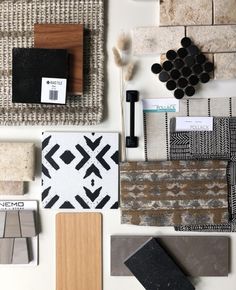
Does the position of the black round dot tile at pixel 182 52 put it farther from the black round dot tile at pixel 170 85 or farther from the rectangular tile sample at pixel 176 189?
the rectangular tile sample at pixel 176 189

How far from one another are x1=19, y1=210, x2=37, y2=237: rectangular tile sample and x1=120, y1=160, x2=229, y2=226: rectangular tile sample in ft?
0.97

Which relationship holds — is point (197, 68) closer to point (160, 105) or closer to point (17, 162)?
point (160, 105)

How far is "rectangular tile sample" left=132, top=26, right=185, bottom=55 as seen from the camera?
119cm

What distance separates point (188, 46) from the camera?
3.87ft

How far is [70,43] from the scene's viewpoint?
1.16 metres

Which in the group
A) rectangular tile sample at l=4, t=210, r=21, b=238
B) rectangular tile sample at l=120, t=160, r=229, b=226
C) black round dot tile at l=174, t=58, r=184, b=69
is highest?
black round dot tile at l=174, t=58, r=184, b=69

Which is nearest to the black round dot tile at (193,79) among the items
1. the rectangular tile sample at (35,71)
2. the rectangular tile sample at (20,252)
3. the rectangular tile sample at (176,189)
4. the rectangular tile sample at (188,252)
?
the rectangular tile sample at (176,189)

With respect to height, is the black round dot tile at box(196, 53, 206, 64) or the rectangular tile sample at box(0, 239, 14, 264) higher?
the black round dot tile at box(196, 53, 206, 64)

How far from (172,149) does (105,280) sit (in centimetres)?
49

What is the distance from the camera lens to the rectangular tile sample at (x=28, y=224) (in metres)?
1.21

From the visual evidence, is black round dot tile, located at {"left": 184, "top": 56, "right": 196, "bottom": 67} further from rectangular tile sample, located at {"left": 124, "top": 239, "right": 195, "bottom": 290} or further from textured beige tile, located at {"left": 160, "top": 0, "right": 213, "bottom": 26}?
rectangular tile sample, located at {"left": 124, "top": 239, "right": 195, "bottom": 290}

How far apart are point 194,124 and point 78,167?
404mm

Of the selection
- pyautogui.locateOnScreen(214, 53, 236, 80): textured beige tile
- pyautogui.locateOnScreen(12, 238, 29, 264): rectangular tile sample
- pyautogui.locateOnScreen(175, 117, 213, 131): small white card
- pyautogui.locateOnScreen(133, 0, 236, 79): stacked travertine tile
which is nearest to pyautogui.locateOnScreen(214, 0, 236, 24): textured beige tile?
pyautogui.locateOnScreen(133, 0, 236, 79): stacked travertine tile

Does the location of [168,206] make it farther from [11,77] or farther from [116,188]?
[11,77]
